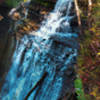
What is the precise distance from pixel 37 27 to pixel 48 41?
1.83 meters

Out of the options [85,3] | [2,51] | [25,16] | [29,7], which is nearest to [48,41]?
[2,51]

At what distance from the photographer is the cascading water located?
3.03m

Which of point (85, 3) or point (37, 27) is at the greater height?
point (85, 3)

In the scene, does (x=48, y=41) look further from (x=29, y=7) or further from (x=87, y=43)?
(x=29, y=7)

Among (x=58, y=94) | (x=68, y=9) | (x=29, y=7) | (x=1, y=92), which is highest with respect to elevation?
(x=29, y=7)

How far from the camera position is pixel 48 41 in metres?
4.94

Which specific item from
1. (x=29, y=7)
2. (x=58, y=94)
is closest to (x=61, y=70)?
(x=58, y=94)

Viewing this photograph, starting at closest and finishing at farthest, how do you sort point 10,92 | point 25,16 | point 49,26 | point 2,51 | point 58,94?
point 58,94, point 10,92, point 2,51, point 49,26, point 25,16

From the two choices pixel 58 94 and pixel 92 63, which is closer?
pixel 92 63

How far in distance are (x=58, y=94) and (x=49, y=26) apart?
14.1 ft

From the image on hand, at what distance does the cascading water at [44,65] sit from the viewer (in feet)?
9.93

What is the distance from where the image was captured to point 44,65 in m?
3.81

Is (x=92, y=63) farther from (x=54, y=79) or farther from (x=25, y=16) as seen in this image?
(x=25, y=16)

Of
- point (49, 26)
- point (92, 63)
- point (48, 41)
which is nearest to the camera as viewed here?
point (92, 63)
